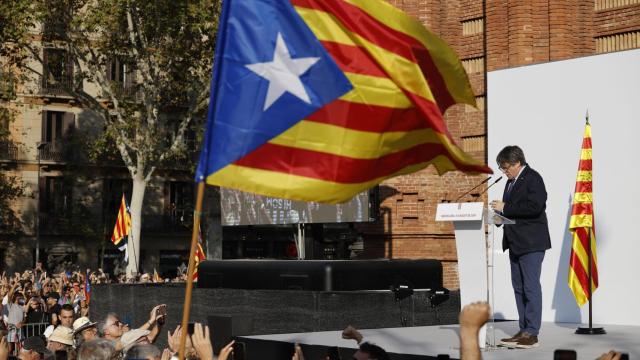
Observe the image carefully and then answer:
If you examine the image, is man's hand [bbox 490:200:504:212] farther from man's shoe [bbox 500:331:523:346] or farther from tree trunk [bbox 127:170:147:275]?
tree trunk [bbox 127:170:147:275]

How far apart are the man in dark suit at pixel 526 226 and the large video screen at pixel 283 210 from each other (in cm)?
1017

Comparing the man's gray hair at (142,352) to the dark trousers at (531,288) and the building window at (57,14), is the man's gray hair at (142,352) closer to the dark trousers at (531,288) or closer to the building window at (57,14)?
the dark trousers at (531,288)

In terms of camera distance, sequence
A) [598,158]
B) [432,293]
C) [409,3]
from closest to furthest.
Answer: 1. [598,158]
2. [432,293]
3. [409,3]

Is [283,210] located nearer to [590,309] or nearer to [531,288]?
[590,309]

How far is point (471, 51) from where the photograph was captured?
21.5 meters

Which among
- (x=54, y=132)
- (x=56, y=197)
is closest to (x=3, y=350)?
(x=56, y=197)

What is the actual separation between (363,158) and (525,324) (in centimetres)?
399

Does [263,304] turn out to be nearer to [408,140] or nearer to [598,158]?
[598,158]

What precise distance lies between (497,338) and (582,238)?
8.43 feet

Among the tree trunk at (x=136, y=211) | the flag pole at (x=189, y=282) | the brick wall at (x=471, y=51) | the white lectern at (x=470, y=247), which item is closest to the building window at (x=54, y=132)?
the tree trunk at (x=136, y=211)

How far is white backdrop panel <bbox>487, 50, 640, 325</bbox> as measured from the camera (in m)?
13.6

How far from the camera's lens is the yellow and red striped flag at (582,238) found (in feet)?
41.9

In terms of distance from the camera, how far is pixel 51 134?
50656 millimetres

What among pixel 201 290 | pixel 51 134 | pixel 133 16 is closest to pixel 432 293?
pixel 201 290
